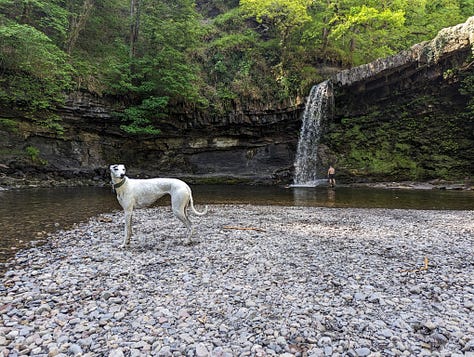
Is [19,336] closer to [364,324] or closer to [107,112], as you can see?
[364,324]

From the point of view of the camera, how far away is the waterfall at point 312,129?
2488 cm

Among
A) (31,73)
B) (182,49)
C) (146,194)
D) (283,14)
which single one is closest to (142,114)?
(182,49)

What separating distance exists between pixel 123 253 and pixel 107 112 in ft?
66.8

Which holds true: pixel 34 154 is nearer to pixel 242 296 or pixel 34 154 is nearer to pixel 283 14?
pixel 242 296

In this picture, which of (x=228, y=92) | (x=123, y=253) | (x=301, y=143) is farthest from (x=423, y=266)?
(x=228, y=92)

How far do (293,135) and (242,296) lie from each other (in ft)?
77.8

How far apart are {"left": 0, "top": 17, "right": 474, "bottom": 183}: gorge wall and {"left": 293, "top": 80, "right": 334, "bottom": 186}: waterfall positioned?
697 mm

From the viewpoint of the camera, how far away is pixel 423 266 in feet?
16.1

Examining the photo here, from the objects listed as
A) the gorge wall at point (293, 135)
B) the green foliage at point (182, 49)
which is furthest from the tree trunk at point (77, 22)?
the gorge wall at point (293, 135)

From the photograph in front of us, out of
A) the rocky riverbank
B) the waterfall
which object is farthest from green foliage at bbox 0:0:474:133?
the rocky riverbank

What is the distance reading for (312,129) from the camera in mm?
25219

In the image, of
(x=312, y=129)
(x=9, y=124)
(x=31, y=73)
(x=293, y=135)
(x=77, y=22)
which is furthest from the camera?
(x=293, y=135)

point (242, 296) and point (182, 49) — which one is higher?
point (182, 49)

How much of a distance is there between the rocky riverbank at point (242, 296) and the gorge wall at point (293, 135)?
668 inches
